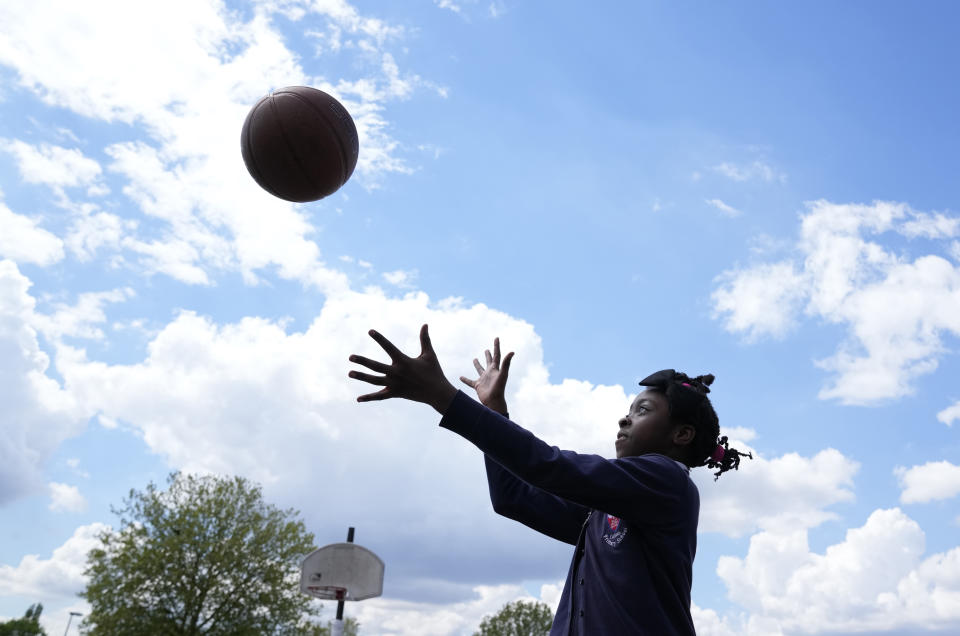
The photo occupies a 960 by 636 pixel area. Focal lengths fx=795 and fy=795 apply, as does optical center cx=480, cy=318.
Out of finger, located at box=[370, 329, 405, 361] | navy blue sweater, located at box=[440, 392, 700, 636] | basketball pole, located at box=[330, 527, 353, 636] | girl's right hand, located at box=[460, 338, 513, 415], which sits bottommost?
navy blue sweater, located at box=[440, 392, 700, 636]

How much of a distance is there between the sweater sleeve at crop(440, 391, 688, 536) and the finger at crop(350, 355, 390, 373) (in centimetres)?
28

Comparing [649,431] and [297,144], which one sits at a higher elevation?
[297,144]

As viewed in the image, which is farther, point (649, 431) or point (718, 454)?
point (718, 454)

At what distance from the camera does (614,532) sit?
3457 millimetres

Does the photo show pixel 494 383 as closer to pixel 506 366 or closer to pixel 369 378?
pixel 506 366

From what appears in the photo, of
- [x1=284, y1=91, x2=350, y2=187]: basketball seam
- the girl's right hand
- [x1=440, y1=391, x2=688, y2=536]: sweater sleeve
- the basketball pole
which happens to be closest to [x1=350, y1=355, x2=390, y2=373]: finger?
[x1=440, y1=391, x2=688, y2=536]: sweater sleeve

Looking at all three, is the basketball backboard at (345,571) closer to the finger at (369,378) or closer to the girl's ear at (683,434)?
the girl's ear at (683,434)

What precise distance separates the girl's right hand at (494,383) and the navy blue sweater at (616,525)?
84 cm

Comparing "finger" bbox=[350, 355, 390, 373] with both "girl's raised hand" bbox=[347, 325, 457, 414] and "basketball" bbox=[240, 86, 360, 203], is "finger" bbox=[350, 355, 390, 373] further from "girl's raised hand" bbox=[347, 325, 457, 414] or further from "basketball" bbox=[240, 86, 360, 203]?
"basketball" bbox=[240, 86, 360, 203]

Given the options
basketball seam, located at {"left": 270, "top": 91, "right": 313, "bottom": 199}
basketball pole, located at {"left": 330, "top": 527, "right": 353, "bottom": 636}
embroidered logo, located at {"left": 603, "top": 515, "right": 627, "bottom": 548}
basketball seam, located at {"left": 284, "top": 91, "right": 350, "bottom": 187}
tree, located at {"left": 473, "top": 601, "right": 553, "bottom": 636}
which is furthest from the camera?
tree, located at {"left": 473, "top": 601, "right": 553, "bottom": 636}

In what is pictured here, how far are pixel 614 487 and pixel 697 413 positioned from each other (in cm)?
94

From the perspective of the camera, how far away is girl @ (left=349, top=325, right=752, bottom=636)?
295 cm

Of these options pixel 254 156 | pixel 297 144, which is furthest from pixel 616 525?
pixel 254 156

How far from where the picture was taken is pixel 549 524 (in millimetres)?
4117
